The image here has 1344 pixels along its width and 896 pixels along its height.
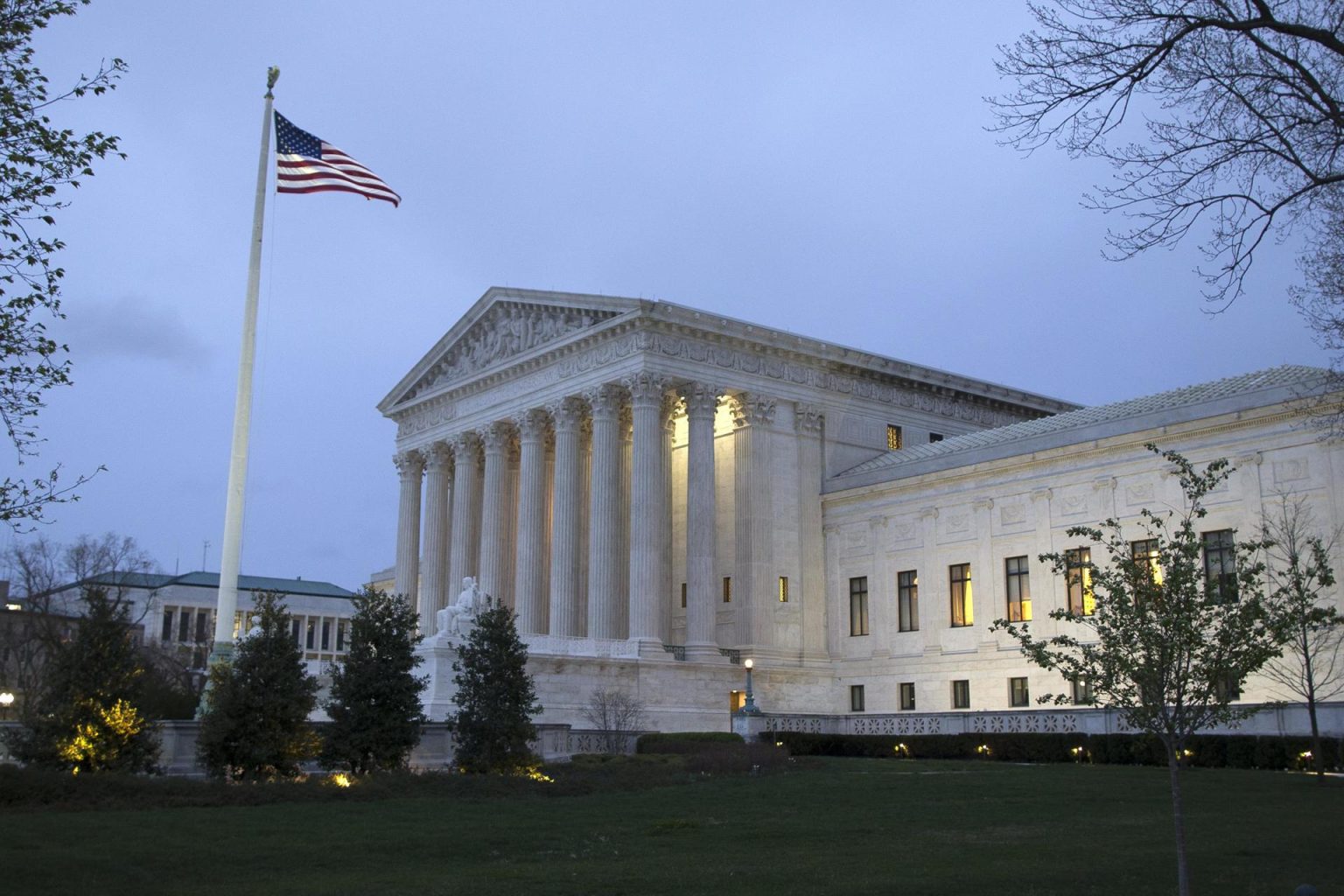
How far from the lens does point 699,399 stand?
59688mm

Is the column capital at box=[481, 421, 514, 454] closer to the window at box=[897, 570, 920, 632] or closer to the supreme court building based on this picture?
the supreme court building

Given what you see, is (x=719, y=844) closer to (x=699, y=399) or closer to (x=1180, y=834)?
(x=1180, y=834)

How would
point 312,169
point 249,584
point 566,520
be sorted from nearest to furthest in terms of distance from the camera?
point 312,169 → point 566,520 → point 249,584

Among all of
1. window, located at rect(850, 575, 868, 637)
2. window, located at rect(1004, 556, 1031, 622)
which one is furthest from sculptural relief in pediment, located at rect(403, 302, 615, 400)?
window, located at rect(1004, 556, 1031, 622)

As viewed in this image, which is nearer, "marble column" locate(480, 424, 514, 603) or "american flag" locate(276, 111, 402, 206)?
"american flag" locate(276, 111, 402, 206)

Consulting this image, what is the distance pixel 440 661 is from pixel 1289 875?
35.2 m

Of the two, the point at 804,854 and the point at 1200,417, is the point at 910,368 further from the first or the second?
the point at 804,854

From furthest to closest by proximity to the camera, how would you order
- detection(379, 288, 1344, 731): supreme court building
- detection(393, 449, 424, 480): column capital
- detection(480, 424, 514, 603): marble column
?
detection(393, 449, 424, 480): column capital, detection(480, 424, 514, 603): marble column, detection(379, 288, 1344, 731): supreme court building

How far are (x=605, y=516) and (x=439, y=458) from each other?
17.2 m

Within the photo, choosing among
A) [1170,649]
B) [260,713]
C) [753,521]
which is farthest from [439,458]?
[1170,649]

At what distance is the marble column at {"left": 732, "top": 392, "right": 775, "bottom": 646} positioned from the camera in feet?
194

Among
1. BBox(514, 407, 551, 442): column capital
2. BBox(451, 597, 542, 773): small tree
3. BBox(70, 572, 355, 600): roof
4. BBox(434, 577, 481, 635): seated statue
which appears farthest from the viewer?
BBox(70, 572, 355, 600): roof

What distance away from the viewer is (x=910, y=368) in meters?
68.4

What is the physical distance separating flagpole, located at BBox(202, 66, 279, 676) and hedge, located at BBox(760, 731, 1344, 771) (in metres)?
22.2
